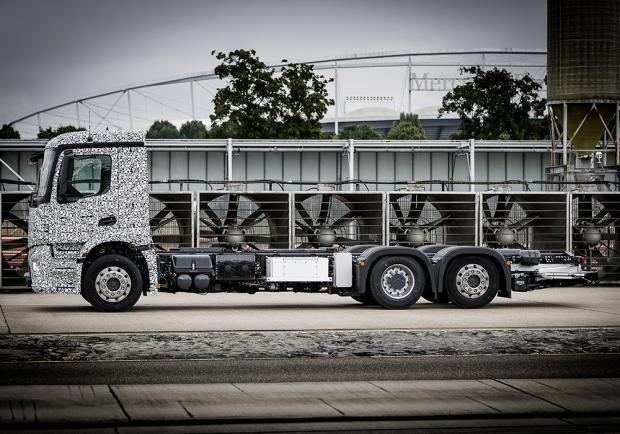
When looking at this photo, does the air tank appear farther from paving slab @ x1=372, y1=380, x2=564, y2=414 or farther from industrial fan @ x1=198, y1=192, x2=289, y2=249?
paving slab @ x1=372, y1=380, x2=564, y2=414

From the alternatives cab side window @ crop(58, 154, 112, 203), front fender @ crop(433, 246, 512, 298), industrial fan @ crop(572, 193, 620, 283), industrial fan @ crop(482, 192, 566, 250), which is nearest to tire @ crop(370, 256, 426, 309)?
front fender @ crop(433, 246, 512, 298)

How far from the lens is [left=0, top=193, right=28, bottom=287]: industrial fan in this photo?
29.5m

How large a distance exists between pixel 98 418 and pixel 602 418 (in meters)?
4.66

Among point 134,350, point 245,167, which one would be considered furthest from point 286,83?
point 134,350

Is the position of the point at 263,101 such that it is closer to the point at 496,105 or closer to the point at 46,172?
the point at 496,105

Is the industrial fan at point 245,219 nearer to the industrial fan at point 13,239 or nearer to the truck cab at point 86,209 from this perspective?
the industrial fan at point 13,239

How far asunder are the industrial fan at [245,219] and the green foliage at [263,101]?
42.7 m

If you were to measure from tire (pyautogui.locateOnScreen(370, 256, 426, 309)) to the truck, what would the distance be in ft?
0.07

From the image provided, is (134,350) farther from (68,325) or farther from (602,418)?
(602,418)

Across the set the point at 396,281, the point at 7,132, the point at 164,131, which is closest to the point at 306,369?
the point at 396,281

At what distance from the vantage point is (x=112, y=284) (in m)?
21.3

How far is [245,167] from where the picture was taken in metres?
66.9

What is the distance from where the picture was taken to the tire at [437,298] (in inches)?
898

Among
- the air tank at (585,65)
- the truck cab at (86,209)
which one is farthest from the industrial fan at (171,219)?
the air tank at (585,65)
